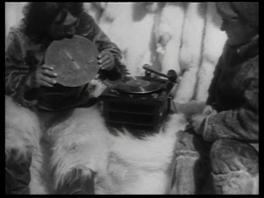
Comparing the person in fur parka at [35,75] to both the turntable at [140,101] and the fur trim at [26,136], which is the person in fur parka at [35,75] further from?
the turntable at [140,101]

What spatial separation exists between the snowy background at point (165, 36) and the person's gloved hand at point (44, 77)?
297mm

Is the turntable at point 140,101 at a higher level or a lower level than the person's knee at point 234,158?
higher

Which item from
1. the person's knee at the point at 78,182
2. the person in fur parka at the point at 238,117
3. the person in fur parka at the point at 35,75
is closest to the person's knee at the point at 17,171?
the person in fur parka at the point at 35,75

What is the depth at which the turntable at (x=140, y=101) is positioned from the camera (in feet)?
6.80

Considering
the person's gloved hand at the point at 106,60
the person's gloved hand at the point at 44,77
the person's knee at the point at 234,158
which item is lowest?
the person's knee at the point at 234,158

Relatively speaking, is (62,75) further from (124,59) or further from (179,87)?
(179,87)

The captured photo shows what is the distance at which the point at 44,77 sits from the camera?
208 cm

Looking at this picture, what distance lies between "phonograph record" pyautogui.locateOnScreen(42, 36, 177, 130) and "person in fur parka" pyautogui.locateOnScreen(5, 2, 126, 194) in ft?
0.12

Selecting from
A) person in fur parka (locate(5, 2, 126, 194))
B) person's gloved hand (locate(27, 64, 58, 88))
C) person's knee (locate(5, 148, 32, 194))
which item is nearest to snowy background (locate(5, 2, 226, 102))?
person in fur parka (locate(5, 2, 126, 194))

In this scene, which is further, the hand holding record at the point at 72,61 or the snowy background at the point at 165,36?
the snowy background at the point at 165,36

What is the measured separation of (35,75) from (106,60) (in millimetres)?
273

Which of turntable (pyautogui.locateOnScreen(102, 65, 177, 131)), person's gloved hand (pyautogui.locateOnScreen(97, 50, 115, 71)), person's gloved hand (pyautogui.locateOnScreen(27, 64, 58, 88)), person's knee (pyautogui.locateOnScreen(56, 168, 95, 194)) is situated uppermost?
person's gloved hand (pyautogui.locateOnScreen(97, 50, 115, 71))

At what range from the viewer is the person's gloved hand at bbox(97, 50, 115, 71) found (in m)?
2.12

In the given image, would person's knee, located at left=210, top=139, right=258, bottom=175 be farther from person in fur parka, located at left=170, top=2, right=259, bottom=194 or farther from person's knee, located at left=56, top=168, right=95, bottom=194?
person's knee, located at left=56, top=168, right=95, bottom=194
